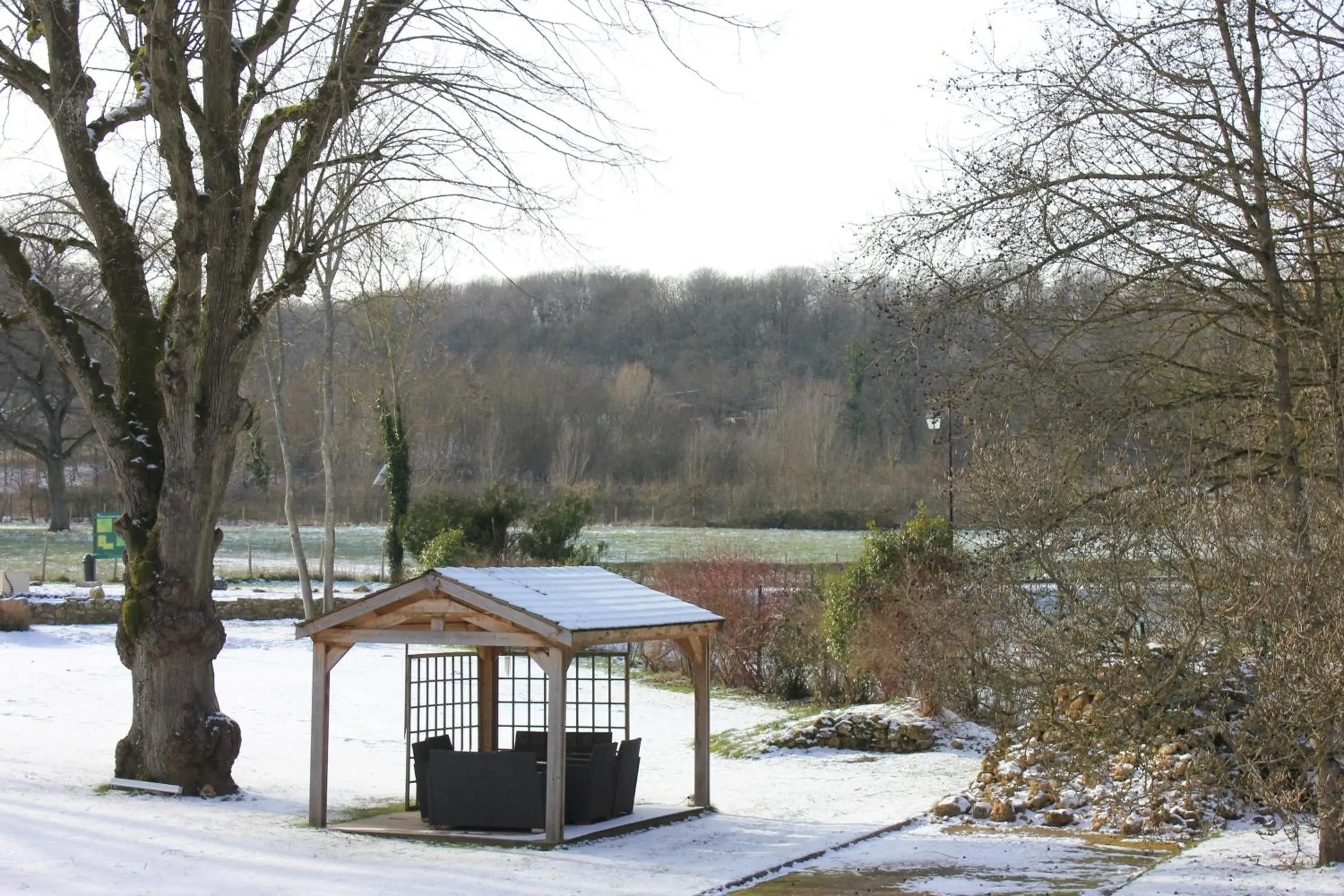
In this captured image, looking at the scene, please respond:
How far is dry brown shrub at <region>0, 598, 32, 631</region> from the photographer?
1030 inches

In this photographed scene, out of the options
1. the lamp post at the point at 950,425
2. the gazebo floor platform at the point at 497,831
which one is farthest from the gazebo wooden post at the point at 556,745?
the lamp post at the point at 950,425

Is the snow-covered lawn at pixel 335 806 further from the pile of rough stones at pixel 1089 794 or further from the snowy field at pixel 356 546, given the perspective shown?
the snowy field at pixel 356 546

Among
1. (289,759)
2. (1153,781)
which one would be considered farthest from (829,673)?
(1153,781)

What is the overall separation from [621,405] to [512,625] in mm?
82126

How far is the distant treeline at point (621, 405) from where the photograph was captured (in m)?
58.0

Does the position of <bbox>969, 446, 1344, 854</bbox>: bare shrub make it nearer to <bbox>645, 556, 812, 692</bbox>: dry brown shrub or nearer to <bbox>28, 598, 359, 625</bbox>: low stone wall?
<bbox>645, 556, 812, 692</bbox>: dry brown shrub

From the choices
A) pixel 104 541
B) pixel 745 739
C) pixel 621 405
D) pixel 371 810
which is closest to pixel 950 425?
pixel 745 739

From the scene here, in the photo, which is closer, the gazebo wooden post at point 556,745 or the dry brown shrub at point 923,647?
the gazebo wooden post at point 556,745

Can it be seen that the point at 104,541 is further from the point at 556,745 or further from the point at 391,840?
the point at 556,745

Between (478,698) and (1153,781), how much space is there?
585 cm

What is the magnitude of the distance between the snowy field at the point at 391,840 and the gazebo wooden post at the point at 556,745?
24 centimetres

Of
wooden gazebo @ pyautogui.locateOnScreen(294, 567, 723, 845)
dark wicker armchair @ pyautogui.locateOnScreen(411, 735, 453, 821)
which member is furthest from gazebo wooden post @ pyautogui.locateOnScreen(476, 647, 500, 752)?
dark wicker armchair @ pyautogui.locateOnScreen(411, 735, 453, 821)

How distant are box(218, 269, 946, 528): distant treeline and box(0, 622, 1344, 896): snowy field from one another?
20389mm

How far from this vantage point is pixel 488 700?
12977mm
